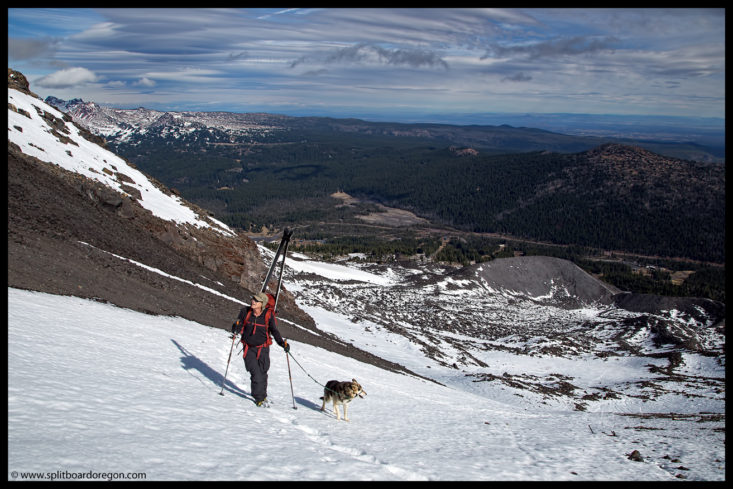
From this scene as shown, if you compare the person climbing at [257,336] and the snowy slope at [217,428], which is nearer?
the snowy slope at [217,428]

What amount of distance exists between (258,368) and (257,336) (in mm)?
753

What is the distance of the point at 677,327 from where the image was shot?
5950 cm

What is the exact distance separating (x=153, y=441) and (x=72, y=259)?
51.0 feet

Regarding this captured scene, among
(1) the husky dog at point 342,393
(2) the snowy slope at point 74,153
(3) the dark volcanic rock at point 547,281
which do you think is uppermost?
(2) the snowy slope at point 74,153

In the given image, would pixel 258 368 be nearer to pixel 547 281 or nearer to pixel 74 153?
pixel 74 153

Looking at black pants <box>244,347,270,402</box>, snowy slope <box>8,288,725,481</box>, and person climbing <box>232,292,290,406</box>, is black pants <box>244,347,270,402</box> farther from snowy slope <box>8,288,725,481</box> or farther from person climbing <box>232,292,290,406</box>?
snowy slope <box>8,288,725,481</box>

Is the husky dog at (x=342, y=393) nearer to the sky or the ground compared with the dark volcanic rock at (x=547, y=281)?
nearer to the sky

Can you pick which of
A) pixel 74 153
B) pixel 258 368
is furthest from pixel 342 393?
pixel 74 153

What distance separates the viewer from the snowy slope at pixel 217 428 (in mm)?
6105

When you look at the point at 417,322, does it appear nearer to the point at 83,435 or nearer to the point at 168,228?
the point at 168,228

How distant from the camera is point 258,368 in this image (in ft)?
32.6

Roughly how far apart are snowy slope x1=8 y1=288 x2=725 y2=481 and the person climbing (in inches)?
31.4

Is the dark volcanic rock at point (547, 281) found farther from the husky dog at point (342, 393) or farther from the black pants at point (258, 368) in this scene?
the black pants at point (258, 368)

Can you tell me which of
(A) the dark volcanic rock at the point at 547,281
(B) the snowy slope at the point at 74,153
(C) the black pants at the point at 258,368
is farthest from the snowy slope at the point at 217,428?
(A) the dark volcanic rock at the point at 547,281
